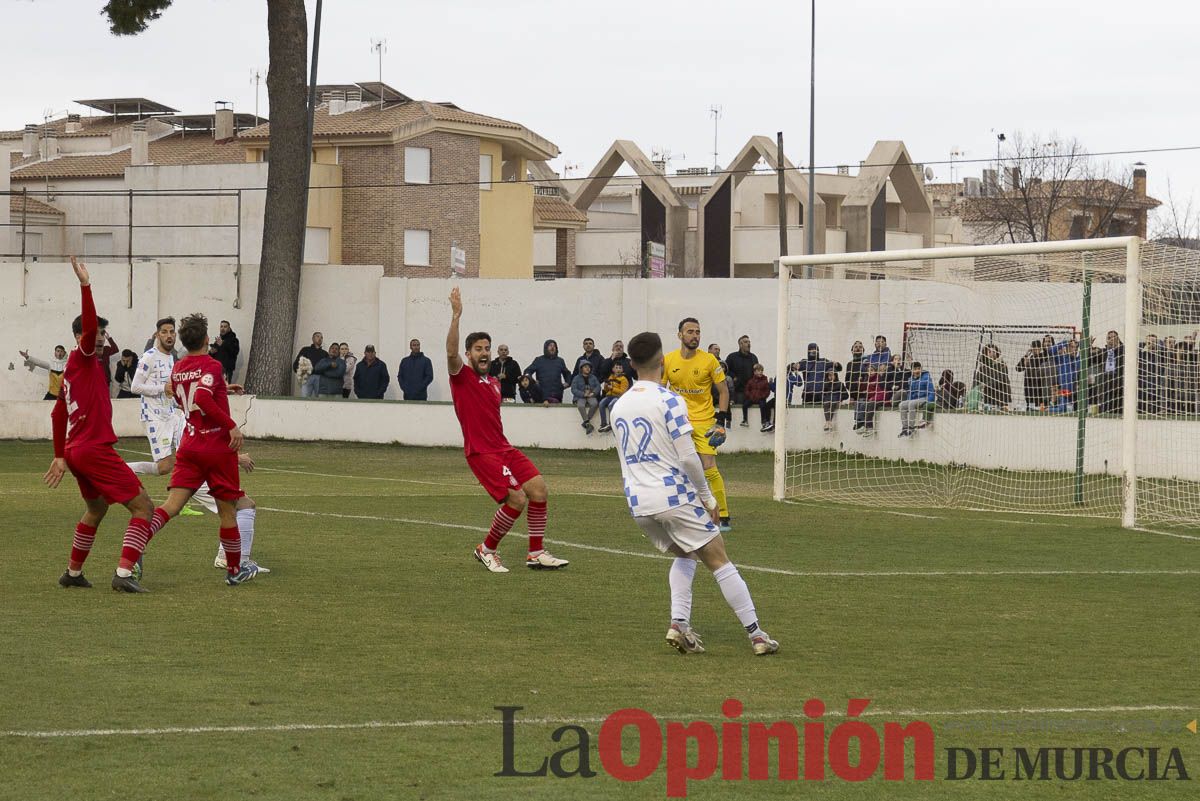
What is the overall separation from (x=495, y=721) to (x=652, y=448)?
2.12 meters

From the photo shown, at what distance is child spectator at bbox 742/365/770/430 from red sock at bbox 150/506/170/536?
17.2 m

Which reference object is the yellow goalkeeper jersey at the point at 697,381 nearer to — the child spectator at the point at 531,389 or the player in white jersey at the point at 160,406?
the player in white jersey at the point at 160,406

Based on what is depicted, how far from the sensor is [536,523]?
12.4m

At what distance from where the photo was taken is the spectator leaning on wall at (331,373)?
3159cm

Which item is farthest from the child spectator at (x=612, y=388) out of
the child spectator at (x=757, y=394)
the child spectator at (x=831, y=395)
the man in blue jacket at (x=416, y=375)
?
the man in blue jacket at (x=416, y=375)

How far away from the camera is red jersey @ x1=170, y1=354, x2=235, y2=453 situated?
10.7m

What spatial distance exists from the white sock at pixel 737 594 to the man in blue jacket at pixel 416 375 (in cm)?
2245

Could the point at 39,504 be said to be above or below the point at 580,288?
below

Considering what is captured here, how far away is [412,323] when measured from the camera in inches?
1347

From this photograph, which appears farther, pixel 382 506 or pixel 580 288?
pixel 580 288

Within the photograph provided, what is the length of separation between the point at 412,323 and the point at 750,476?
1260 centimetres

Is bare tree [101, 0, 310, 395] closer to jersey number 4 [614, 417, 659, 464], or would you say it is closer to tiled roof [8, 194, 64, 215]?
tiled roof [8, 194, 64, 215]

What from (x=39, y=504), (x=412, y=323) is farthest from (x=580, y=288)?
(x=39, y=504)

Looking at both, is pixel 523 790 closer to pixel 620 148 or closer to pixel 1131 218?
pixel 620 148
